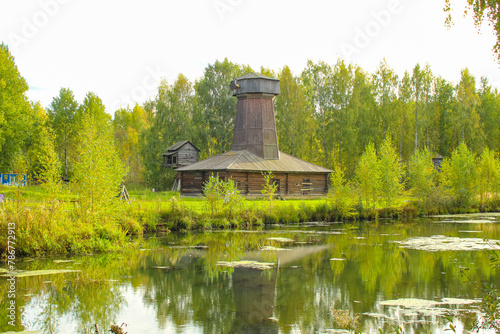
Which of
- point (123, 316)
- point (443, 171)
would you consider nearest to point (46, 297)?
point (123, 316)

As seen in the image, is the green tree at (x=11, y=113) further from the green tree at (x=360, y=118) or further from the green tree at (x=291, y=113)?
the green tree at (x=360, y=118)

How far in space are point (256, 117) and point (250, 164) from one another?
191 inches

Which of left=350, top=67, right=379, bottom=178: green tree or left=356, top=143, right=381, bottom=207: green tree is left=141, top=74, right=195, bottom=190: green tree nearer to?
left=350, top=67, right=379, bottom=178: green tree

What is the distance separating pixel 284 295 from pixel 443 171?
25.1m

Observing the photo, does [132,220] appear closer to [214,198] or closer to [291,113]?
[214,198]

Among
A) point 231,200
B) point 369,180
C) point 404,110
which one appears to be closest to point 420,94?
point 404,110

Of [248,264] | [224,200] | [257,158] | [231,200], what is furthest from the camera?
[257,158]

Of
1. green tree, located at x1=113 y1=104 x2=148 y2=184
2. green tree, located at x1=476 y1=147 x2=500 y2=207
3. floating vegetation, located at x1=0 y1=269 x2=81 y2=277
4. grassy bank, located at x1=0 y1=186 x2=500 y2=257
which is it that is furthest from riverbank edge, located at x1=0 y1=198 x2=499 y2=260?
green tree, located at x1=113 y1=104 x2=148 y2=184

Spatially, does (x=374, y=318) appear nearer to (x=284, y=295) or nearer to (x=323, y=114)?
(x=284, y=295)

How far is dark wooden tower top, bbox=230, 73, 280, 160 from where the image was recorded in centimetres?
3534

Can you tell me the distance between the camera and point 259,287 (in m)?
10.9

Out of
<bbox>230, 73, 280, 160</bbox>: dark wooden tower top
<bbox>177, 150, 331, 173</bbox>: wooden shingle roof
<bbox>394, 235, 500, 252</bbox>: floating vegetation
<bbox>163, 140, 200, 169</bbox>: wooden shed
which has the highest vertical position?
<bbox>230, 73, 280, 160</bbox>: dark wooden tower top

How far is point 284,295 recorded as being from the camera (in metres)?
10.2

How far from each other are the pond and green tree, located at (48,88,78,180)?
96.1 feet
